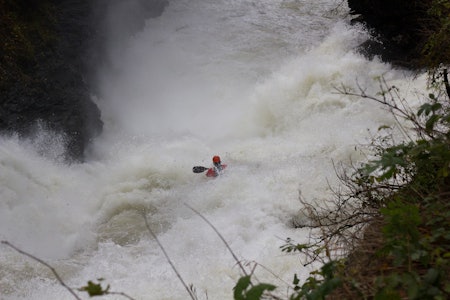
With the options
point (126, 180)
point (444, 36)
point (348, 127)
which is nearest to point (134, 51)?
point (126, 180)

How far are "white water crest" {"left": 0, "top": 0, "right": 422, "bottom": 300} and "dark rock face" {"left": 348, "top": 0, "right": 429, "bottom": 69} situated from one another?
0.58m

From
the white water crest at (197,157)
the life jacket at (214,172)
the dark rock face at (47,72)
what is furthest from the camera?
the life jacket at (214,172)

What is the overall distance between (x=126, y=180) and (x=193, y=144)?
228 centimetres

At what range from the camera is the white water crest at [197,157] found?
6.02m

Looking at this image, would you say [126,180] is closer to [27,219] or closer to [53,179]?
[53,179]

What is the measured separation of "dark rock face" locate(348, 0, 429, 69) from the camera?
39.2 ft

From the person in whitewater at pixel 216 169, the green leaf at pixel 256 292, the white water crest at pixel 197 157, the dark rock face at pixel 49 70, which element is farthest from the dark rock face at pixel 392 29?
the green leaf at pixel 256 292

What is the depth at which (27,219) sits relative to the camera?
725cm

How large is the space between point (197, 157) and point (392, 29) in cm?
691

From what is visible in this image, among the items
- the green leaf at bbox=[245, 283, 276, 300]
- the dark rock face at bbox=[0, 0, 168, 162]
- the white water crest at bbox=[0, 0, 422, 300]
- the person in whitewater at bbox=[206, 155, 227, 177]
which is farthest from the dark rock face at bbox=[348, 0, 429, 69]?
the green leaf at bbox=[245, 283, 276, 300]

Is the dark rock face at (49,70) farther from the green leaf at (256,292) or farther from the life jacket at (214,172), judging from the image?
the green leaf at (256,292)

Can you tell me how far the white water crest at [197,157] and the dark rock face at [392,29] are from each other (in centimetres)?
58

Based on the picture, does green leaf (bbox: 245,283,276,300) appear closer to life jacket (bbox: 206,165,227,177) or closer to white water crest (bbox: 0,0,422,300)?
white water crest (bbox: 0,0,422,300)

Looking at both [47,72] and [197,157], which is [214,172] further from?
[47,72]
